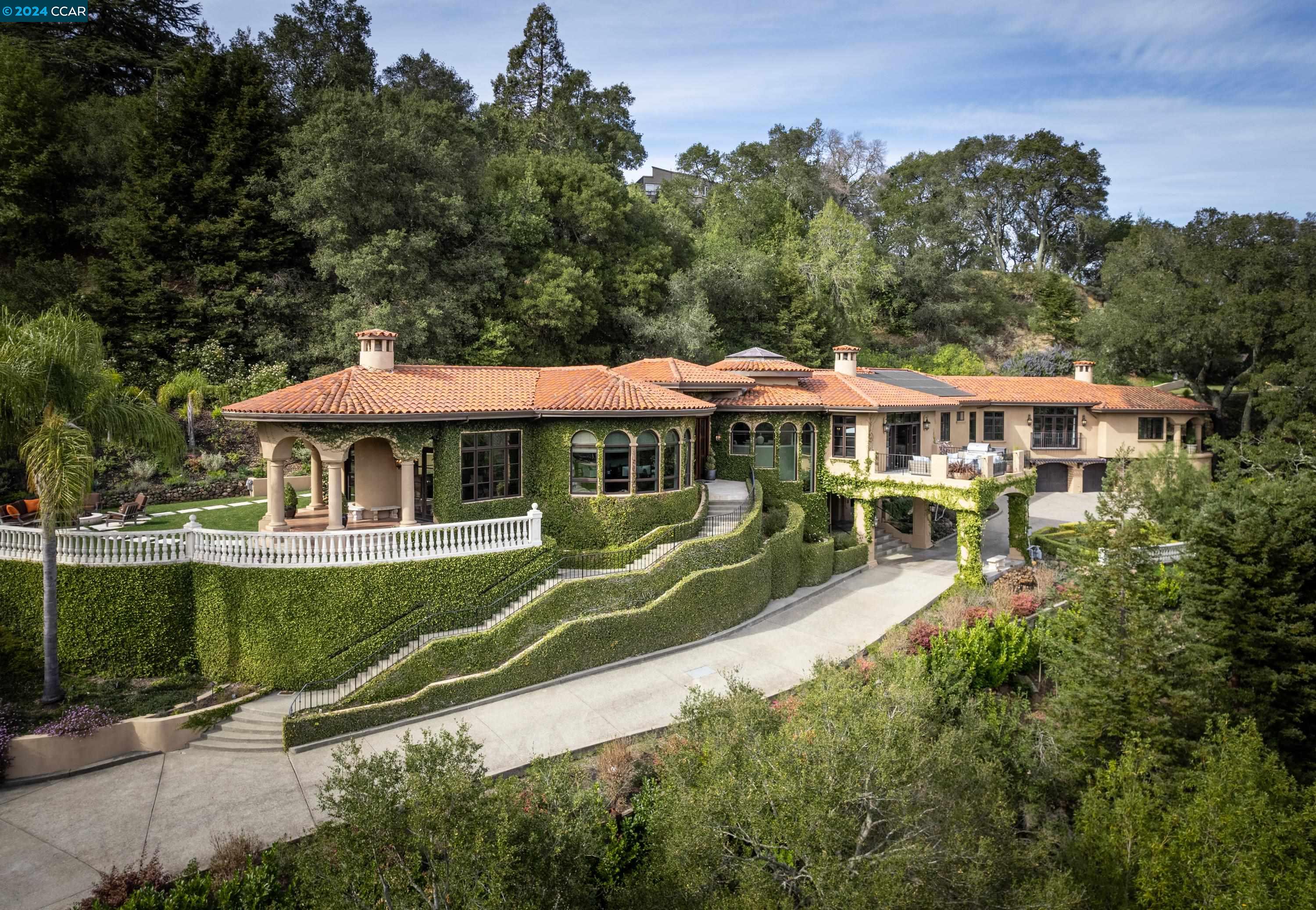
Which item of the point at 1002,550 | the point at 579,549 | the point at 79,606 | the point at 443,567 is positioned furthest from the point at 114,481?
the point at 1002,550

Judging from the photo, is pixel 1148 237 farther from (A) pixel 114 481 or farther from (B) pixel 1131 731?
(A) pixel 114 481

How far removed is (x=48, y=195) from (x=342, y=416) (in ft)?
93.6

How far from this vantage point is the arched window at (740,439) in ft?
88.4

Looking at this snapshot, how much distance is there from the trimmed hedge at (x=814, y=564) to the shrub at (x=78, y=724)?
62.0 feet

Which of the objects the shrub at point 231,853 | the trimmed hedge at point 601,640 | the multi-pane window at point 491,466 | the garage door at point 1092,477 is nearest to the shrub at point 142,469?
the multi-pane window at point 491,466

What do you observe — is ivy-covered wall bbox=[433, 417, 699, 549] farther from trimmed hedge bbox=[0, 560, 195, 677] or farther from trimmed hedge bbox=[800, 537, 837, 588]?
trimmed hedge bbox=[0, 560, 195, 677]

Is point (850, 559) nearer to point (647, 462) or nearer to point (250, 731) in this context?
point (647, 462)

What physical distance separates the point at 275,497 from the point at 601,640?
9.44 metres

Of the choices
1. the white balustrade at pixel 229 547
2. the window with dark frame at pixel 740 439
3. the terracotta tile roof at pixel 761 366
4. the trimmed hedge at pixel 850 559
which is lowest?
the trimmed hedge at pixel 850 559

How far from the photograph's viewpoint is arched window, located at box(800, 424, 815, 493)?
88.7 ft

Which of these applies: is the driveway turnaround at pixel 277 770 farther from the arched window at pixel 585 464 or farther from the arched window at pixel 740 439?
the arched window at pixel 740 439

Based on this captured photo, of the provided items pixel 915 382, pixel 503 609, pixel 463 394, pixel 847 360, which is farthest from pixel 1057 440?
pixel 503 609

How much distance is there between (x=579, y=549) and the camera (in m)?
20.4

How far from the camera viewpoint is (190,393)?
90.9ft
